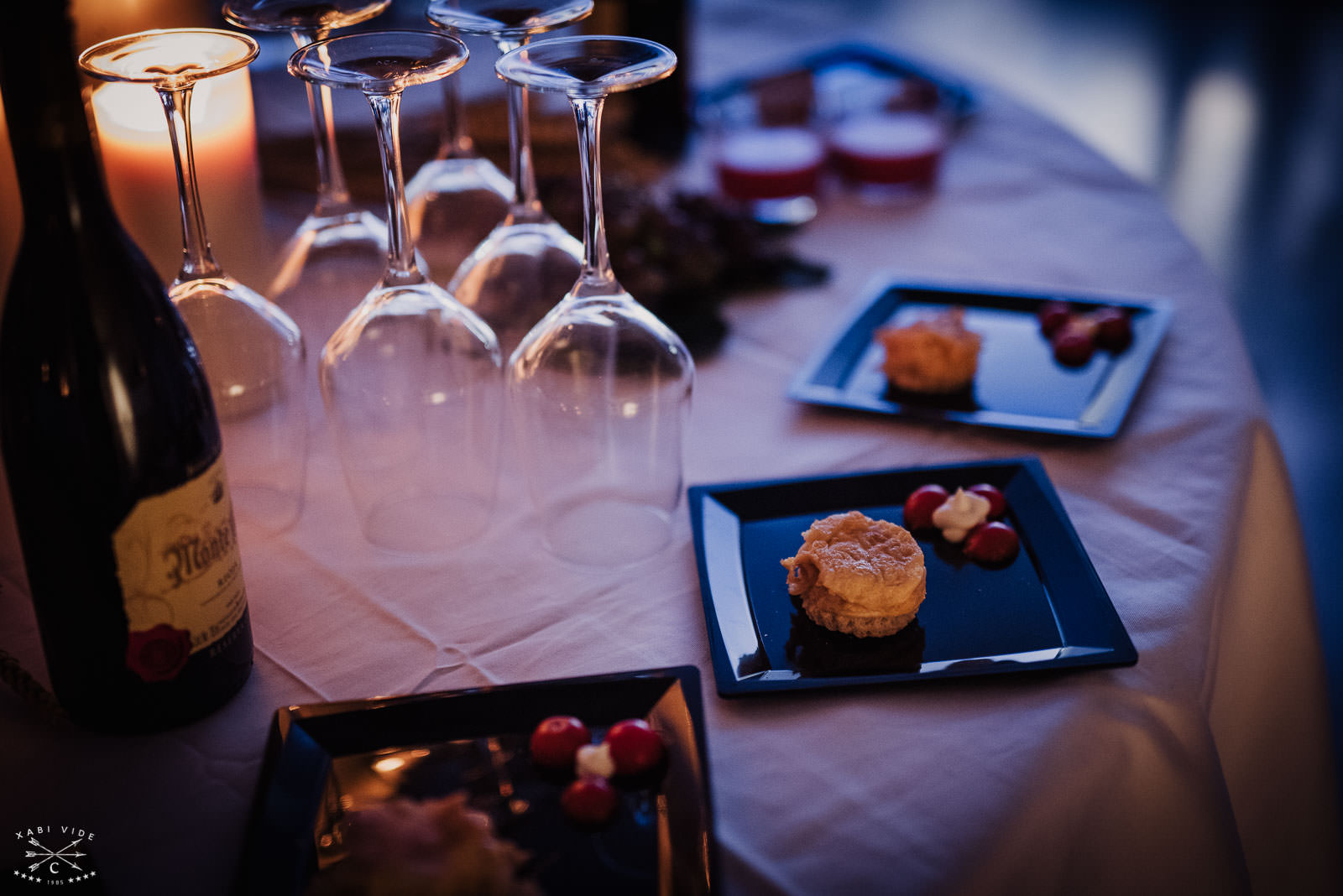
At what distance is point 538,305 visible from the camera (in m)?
0.92

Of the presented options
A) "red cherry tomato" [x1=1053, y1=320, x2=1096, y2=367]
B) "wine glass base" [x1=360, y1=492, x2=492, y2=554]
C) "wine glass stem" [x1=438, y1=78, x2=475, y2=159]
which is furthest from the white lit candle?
"red cherry tomato" [x1=1053, y1=320, x2=1096, y2=367]

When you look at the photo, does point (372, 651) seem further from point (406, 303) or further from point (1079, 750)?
point (1079, 750)

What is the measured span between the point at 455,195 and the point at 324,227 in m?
0.13

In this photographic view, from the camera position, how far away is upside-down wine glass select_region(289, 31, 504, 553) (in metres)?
0.65

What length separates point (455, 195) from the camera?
982 mm

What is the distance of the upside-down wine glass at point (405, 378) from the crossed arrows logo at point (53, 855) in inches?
11.0

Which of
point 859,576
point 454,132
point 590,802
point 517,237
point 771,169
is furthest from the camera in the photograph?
point 771,169

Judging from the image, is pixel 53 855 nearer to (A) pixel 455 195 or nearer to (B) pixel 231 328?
(B) pixel 231 328

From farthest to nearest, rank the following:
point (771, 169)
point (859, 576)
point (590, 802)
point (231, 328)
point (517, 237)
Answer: point (771, 169)
point (517, 237)
point (231, 328)
point (859, 576)
point (590, 802)

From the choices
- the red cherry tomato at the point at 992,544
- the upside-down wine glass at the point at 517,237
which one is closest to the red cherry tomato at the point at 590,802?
the red cherry tomato at the point at 992,544

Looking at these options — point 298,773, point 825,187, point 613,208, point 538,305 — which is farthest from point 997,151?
point 298,773

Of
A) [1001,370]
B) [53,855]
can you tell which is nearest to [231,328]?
[53,855]

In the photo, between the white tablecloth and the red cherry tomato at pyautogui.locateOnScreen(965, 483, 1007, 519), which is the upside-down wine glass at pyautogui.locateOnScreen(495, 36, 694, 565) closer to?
the white tablecloth

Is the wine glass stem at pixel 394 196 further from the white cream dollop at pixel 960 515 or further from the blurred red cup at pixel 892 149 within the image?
the blurred red cup at pixel 892 149
